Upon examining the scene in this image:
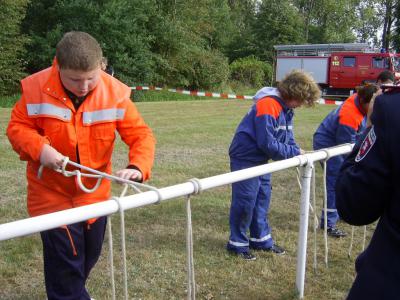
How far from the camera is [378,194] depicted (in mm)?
1407

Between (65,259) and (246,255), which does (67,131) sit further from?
(246,255)

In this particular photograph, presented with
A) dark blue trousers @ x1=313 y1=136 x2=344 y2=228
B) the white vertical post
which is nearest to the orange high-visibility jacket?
the white vertical post

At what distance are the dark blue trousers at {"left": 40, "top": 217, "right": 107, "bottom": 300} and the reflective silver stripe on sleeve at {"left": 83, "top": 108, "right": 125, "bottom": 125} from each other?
0.57 metres

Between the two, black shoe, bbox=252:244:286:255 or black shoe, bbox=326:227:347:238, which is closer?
black shoe, bbox=252:244:286:255

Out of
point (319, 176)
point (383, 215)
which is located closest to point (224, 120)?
point (319, 176)

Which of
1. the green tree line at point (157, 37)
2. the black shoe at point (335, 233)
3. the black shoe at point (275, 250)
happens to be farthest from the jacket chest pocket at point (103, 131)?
Answer: the green tree line at point (157, 37)

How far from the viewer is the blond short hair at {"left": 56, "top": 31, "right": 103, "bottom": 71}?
2.31 meters

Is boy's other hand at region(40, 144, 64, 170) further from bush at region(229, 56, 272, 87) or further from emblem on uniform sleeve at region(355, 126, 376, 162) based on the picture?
bush at region(229, 56, 272, 87)

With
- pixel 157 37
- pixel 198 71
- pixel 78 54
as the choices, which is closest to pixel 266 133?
pixel 78 54

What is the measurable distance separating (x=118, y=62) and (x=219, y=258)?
68.6 feet

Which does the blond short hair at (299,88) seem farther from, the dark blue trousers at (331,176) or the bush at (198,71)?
the bush at (198,71)

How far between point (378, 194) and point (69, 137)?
5.34ft

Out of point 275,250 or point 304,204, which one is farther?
point 275,250

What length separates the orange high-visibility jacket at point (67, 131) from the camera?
2473 millimetres
